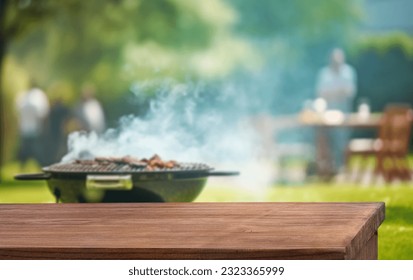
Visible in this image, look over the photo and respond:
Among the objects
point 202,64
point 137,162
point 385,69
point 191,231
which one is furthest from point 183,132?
point 191,231

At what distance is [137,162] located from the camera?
9.82 ft

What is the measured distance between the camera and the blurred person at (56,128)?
940 centimetres

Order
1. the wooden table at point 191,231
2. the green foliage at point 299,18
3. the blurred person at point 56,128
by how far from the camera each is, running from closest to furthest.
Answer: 1. the wooden table at point 191,231
2. the blurred person at point 56,128
3. the green foliage at point 299,18

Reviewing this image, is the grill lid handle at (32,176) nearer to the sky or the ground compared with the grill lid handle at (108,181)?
nearer to the sky

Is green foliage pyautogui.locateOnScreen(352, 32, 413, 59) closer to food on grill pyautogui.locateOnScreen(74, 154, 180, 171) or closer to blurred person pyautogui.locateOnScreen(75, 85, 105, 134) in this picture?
blurred person pyautogui.locateOnScreen(75, 85, 105, 134)

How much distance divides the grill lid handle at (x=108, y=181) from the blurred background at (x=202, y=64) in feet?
16.3

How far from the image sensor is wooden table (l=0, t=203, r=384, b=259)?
1.43m

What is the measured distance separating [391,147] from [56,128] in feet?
12.5

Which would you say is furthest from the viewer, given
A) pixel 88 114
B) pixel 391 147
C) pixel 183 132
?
pixel 88 114

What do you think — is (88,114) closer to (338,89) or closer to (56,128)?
(56,128)

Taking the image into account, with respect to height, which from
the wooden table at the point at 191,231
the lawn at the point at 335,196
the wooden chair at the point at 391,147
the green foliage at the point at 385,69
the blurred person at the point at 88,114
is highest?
the green foliage at the point at 385,69

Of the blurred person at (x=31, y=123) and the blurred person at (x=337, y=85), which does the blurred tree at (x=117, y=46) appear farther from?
the blurred person at (x=337, y=85)

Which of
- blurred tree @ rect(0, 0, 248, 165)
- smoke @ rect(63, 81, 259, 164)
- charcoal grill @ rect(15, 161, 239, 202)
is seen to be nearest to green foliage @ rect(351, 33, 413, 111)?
smoke @ rect(63, 81, 259, 164)

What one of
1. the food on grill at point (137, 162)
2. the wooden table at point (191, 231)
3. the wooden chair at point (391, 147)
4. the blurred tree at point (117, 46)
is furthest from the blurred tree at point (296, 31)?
the wooden table at point (191, 231)
